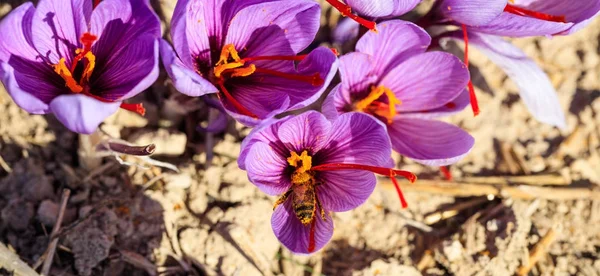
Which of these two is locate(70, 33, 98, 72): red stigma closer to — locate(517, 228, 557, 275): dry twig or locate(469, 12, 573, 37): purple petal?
locate(469, 12, 573, 37): purple petal

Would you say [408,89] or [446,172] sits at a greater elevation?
[408,89]

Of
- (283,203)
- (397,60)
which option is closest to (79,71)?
(283,203)

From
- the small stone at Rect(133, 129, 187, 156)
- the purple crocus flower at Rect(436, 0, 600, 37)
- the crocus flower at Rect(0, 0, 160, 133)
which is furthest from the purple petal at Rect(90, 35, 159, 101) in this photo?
the purple crocus flower at Rect(436, 0, 600, 37)

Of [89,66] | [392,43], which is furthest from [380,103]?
[89,66]

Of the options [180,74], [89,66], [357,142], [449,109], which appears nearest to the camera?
[180,74]

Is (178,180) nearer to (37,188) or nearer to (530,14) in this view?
(37,188)

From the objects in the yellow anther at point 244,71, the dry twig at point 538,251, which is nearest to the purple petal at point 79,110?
the yellow anther at point 244,71
